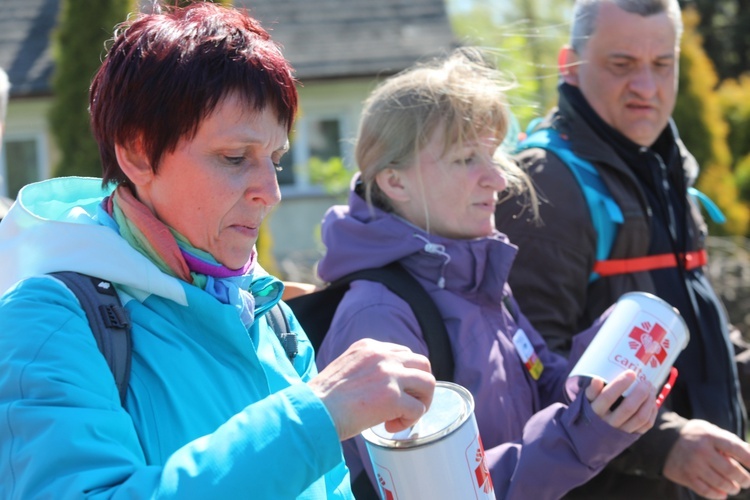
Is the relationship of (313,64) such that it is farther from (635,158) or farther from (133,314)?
(133,314)

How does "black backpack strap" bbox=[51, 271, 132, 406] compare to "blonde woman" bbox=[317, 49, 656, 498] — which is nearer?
"black backpack strap" bbox=[51, 271, 132, 406]

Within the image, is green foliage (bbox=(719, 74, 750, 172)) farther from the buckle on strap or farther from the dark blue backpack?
the dark blue backpack

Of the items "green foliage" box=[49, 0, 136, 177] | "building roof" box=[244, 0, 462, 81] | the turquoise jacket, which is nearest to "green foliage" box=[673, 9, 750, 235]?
"building roof" box=[244, 0, 462, 81]

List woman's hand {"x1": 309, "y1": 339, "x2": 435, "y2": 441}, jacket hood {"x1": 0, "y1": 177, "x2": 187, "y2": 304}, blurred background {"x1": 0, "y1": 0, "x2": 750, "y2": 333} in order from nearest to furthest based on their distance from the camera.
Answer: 1. woman's hand {"x1": 309, "y1": 339, "x2": 435, "y2": 441}
2. jacket hood {"x1": 0, "y1": 177, "x2": 187, "y2": 304}
3. blurred background {"x1": 0, "y1": 0, "x2": 750, "y2": 333}

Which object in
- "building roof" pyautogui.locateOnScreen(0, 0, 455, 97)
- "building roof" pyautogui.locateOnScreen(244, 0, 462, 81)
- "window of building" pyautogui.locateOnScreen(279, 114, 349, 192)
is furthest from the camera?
"building roof" pyautogui.locateOnScreen(244, 0, 462, 81)

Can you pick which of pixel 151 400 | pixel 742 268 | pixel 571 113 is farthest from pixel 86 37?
pixel 151 400

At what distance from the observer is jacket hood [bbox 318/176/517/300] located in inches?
101

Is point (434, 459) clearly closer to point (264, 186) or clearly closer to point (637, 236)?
point (264, 186)

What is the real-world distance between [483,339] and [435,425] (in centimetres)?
71

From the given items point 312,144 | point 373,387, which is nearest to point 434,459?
point 373,387

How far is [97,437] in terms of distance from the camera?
4.56 ft

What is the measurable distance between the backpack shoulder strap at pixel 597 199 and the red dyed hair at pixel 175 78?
1496 millimetres

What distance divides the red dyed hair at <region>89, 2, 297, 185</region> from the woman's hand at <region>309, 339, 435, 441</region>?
0.50 meters

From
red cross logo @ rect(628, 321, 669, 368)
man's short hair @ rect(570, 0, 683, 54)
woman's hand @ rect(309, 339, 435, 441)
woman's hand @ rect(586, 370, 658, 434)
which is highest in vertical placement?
man's short hair @ rect(570, 0, 683, 54)
